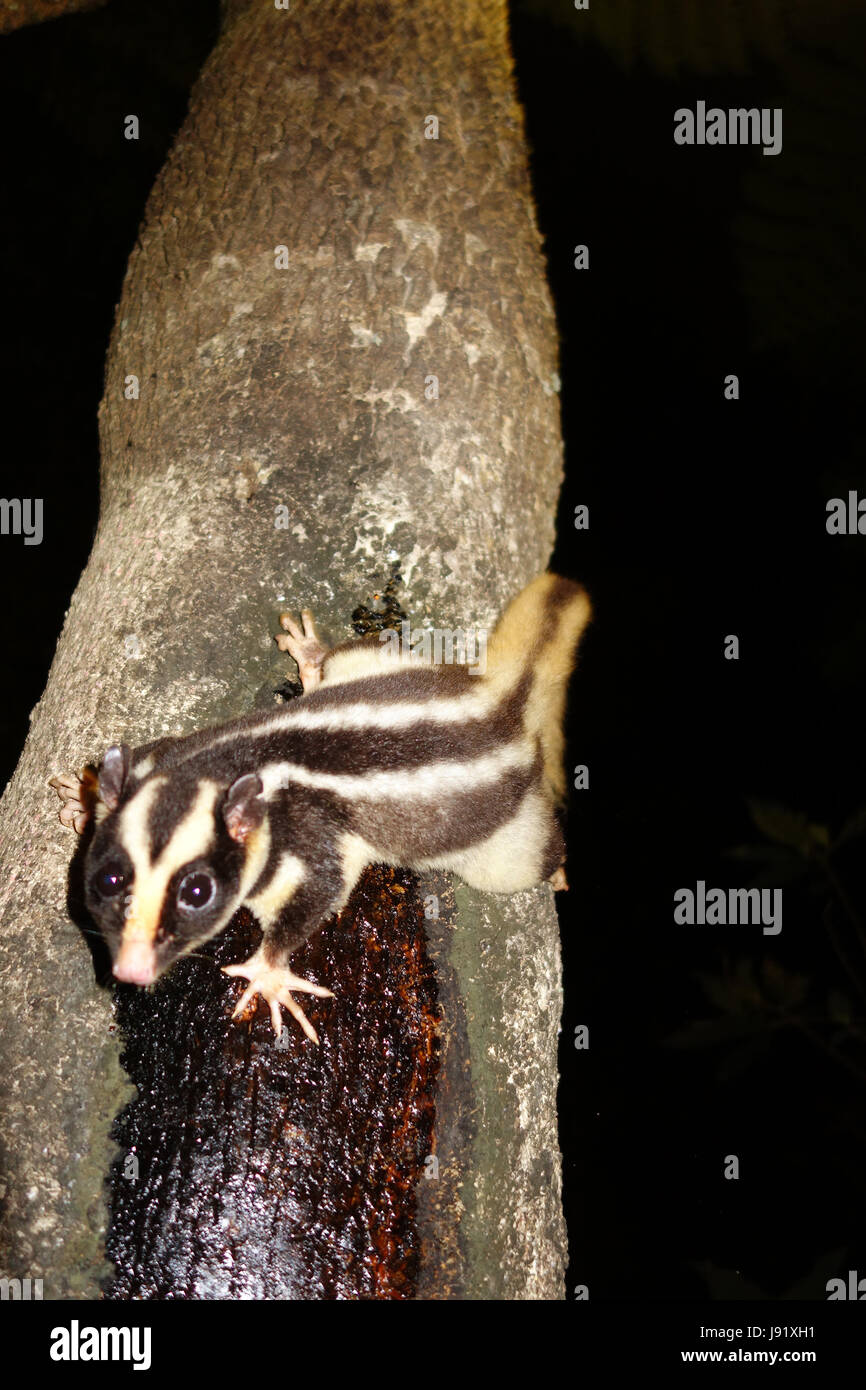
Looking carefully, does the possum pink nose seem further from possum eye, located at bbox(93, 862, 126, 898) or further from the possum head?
possum eye, located at bbox(93, 862, 126, 898)

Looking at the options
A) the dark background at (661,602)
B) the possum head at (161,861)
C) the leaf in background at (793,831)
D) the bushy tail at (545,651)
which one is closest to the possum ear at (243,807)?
the possum head at (161,861)

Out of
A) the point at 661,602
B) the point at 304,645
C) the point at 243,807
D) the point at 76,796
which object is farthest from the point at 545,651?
the point at 661,602

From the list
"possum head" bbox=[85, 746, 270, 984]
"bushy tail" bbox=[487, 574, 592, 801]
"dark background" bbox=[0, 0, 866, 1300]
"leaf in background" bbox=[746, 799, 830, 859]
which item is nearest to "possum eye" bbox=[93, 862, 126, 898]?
"possum head" bbox=[85, 746, 270, 984]

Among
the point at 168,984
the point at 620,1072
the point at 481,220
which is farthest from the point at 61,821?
the point at 620,1072

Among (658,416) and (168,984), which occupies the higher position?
(658,416)

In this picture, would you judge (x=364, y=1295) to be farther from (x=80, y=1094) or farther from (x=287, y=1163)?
(x=80, y=1094)
